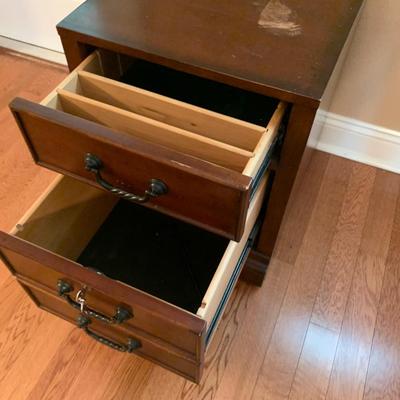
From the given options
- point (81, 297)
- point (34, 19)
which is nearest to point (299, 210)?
point (81, 297)

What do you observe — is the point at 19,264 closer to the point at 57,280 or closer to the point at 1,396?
the point at 57,280

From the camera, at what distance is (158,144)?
2.26ft

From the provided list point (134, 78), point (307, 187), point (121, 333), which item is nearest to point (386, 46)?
point (307, 187)

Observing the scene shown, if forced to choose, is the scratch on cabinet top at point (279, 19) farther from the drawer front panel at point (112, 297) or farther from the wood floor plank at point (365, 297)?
the wood floor plank at point (365, 297)

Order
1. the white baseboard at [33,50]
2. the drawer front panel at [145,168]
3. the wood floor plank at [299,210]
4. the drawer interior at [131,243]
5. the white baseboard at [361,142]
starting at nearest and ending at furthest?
the drawer front panel at [145,168]
the drawer interior at [131,243]
the wood floor plank at [299,210]
the white baseboard at [361,142]
the white baseboard at [33,50]

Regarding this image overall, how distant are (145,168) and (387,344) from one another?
80cm

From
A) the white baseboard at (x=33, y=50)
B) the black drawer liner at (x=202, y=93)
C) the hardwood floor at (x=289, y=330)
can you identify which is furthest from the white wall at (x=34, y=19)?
the black drawer liner at (x=202, y=93)

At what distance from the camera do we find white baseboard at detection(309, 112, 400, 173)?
1.28 metres

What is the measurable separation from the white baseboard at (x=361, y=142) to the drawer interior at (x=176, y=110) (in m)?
0.55

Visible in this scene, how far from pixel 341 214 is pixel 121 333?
0.79 meters

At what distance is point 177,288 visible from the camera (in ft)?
2.99

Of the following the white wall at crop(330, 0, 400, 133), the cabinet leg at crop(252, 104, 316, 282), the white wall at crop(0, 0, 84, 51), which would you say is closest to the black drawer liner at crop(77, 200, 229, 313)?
the cabinet leg at crop(252, 104, 316, 282)

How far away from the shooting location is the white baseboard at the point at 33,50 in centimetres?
162

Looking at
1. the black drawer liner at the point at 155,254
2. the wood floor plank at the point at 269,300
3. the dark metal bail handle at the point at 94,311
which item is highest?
the dark metal bail handle at the point at 94,311
